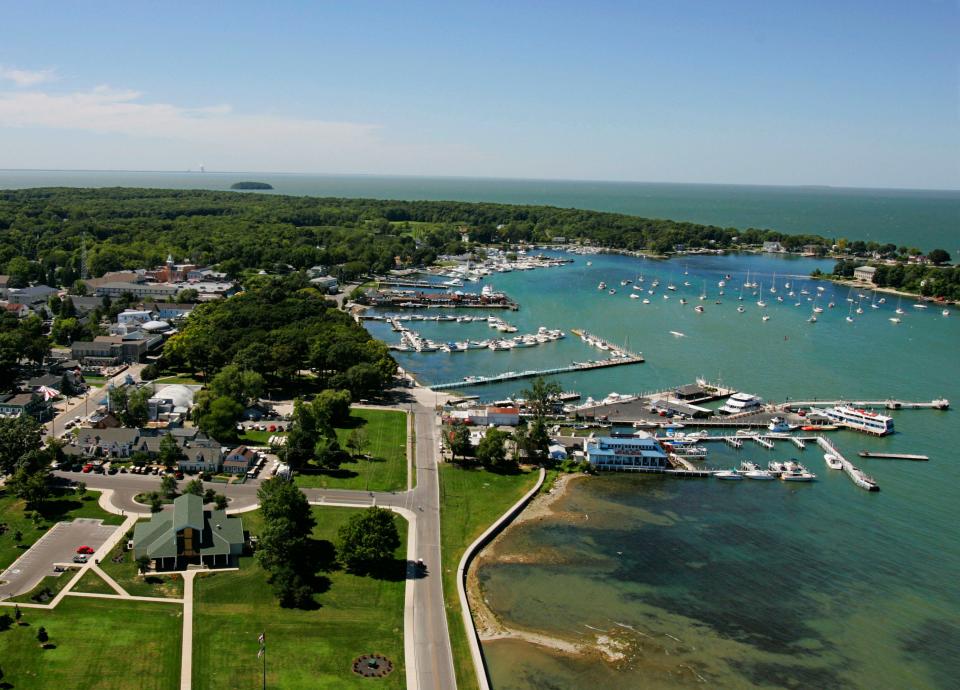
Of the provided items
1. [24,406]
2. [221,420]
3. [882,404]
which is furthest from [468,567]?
[882,404]

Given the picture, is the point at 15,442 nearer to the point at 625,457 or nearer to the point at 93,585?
the point at 93,585

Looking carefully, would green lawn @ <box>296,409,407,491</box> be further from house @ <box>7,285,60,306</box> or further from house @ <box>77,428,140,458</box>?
house @ <box>7,285,60,306</box>

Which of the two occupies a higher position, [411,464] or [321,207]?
[321,207]

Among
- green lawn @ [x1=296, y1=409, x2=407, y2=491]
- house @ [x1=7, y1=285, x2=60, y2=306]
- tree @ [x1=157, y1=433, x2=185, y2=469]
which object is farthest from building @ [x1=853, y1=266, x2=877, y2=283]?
house @ [x1=7, y1=285, x2=60, y2=306]

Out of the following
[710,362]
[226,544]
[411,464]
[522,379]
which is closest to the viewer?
[226,544]

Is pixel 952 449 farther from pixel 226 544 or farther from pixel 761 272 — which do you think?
pixel 761 272

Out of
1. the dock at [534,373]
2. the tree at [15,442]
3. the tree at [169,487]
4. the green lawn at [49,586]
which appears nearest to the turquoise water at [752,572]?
the dock at [534,373]

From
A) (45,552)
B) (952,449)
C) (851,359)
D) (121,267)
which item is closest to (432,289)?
(121,267)
